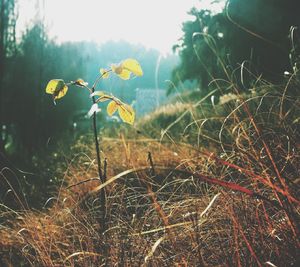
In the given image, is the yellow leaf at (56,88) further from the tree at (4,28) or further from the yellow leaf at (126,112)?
the tree at (4,28)

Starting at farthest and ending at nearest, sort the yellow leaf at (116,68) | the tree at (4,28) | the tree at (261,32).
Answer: the tree at (4,28) → the tree at (261,32) → the yellow leaf at (116,68)

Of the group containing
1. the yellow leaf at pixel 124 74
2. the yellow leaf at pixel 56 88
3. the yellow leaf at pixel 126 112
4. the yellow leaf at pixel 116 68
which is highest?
the yellow leaf at pixel 116 68

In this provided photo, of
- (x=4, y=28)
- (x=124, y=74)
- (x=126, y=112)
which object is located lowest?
(x=126, y=112)

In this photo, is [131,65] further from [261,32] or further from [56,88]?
[261,32]

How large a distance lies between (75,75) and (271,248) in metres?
12.3

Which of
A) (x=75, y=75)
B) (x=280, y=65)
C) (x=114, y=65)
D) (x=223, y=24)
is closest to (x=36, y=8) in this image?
(x=75, y=75)

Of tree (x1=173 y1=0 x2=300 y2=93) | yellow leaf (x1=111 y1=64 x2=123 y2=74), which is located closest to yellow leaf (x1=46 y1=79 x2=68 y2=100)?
yellow leaf (x1=111 y1=64 x2=123 y2=74)

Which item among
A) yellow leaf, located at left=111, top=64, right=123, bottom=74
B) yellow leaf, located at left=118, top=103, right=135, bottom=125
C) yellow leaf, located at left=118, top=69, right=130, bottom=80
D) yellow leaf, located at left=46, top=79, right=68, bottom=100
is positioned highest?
yellow leaf, located at left=111, top=64, right=123, bottom=74

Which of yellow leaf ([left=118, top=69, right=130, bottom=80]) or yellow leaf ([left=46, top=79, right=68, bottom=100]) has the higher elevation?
yellow leaf ([left=118, top=69, right=130, bottom=80])

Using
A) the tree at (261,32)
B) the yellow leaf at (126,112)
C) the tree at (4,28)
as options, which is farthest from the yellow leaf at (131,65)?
the tree at (4,28)

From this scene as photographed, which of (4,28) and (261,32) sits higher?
(4,28)

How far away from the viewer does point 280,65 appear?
4.50m

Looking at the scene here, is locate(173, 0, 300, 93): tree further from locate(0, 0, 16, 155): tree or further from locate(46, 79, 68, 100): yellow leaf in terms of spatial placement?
locate(0, 0, 16, 155): tree

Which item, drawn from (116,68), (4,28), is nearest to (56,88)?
(116,68)
